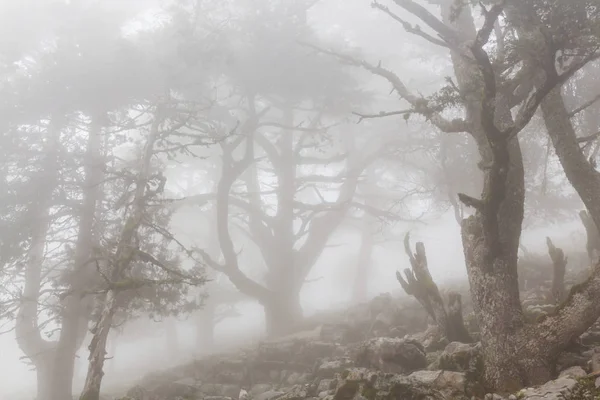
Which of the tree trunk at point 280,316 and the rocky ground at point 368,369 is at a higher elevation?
the tree trunk at point 280,316

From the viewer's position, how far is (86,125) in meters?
15.9

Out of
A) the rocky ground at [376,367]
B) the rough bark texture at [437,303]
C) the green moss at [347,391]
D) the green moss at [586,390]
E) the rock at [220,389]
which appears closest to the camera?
the green moss at [586,390]

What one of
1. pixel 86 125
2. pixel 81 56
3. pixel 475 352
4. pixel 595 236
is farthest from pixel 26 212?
pixel 595 236

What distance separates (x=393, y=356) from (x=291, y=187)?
12915mm

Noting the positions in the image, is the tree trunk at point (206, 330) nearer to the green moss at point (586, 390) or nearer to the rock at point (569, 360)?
the rock at point (569, 360)

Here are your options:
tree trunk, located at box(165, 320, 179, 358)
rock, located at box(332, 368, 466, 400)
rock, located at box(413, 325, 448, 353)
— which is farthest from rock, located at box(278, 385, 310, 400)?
tree trunk, located at box(165, 320, 179, 358)

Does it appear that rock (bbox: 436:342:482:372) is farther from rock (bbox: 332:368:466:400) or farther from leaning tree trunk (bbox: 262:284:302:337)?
leaning tree trunk (bbox: 262:284:302:337)

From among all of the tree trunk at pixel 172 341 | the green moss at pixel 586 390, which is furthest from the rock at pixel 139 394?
the tree trunk at pixel 172 341

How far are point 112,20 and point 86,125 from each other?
5.58 meters

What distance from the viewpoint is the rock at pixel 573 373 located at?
4.80 meters

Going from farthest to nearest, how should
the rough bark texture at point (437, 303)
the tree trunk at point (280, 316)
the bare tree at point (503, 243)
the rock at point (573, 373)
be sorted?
the tree trunk at point (280, 316)
the rough bark texture at point (437, 303)
the bare tree at point (503, 243)
the rock at point (573, 373)

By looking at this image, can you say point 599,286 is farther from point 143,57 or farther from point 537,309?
point 143,57

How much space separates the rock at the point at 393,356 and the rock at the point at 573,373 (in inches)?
85.7

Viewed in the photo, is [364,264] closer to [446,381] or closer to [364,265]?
[364,265]
